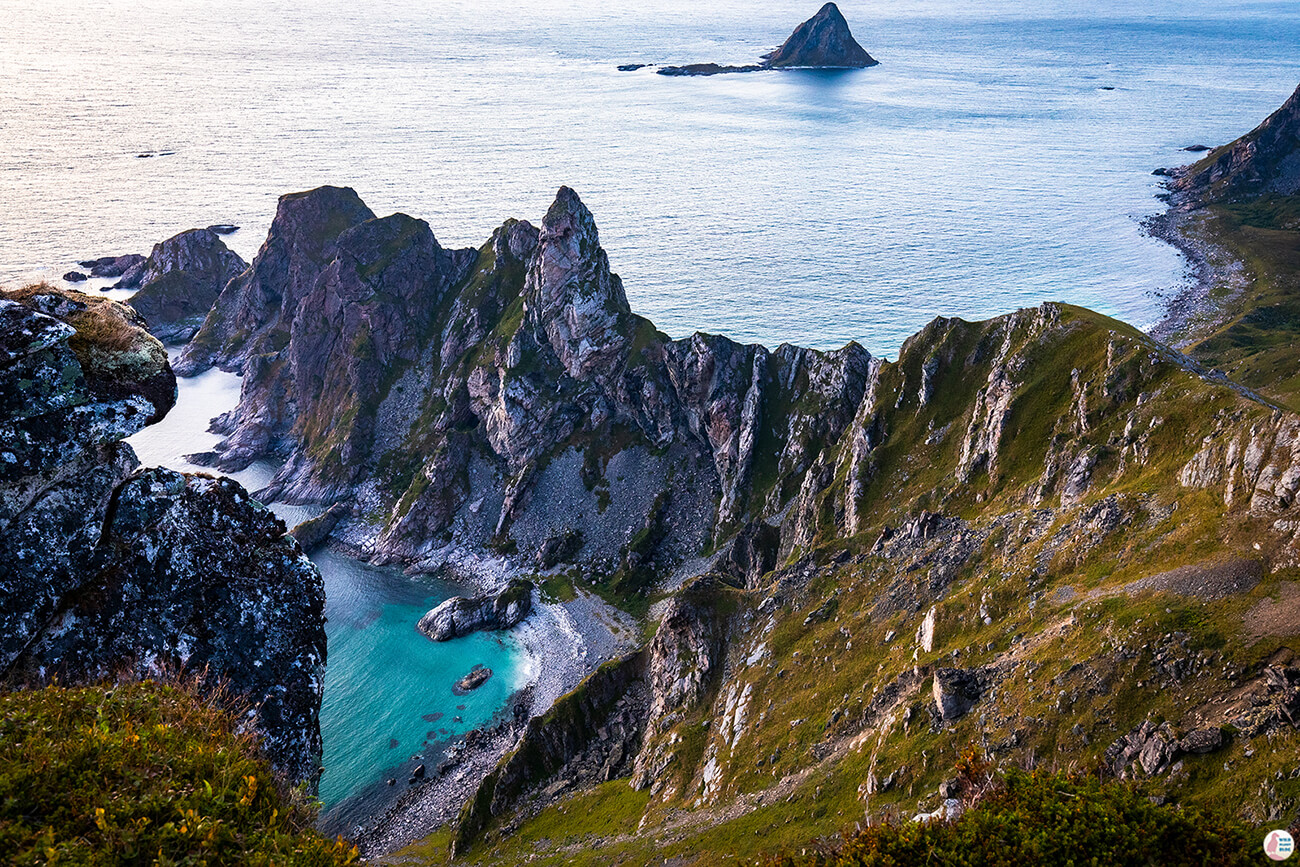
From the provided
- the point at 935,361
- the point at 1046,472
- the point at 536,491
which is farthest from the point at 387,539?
the point at 1046,472

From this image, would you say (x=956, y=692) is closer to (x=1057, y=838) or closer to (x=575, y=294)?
(x=1057, y=838)

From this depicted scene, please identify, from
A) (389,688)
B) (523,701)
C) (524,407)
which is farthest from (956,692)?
(524,407)

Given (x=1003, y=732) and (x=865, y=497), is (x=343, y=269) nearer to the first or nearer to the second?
(x=865, y=497)

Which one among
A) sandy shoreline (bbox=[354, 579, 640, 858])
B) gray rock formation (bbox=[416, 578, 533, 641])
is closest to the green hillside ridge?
sandy shoreline (bbox=[354, 579, 640, 858])

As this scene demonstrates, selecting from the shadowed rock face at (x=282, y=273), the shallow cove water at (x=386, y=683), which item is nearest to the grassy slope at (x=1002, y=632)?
the shallow cove water at (x=386, y=683)

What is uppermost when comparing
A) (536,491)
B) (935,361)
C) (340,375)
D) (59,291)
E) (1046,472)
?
(59,291)
